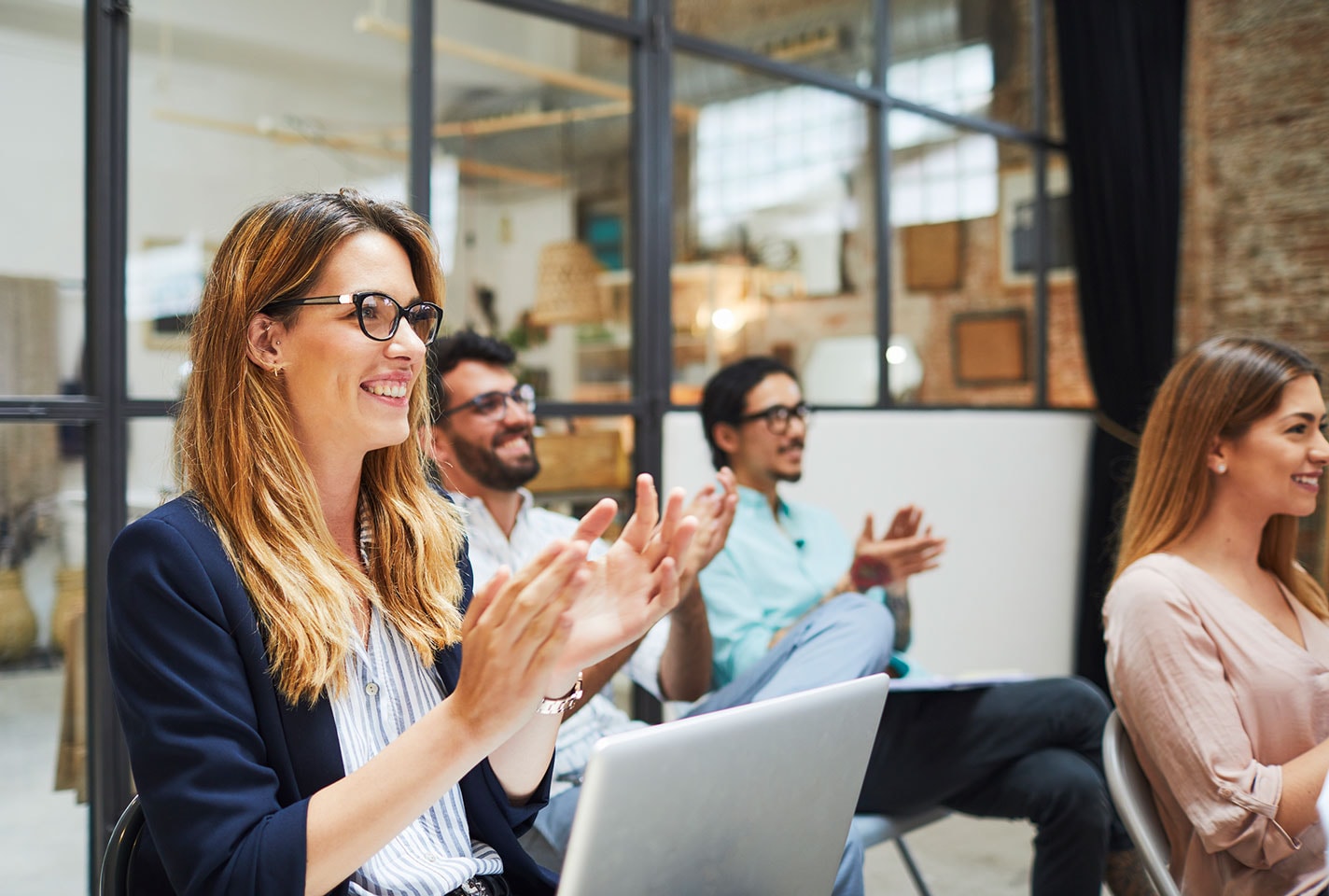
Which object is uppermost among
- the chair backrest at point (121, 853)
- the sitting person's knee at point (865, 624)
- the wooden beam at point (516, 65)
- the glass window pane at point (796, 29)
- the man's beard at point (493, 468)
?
the glass window pane at point (796, 29)

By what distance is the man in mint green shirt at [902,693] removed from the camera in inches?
Answer: 84.4

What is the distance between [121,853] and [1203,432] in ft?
5.69

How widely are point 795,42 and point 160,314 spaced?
7.81 ft

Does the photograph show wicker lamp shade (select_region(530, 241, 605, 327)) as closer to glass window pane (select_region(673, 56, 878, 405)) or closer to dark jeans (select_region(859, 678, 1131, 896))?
glass window pane (select_region(673, 56, 878, 405))

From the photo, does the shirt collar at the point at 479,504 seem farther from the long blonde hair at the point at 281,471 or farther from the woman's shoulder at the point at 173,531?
the woman's shoulder at the point at 173,531

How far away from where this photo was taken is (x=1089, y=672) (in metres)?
4.57

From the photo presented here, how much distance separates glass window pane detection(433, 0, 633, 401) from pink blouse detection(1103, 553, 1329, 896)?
187 centimetres

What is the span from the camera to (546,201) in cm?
333

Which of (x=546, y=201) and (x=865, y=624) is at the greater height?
(x=546, y=201)

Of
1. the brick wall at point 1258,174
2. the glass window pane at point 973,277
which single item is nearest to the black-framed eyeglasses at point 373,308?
the glass window pane at point 973,277

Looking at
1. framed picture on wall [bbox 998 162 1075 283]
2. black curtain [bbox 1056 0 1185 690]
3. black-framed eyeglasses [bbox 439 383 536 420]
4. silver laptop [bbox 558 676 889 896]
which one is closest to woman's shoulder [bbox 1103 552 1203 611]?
silver laptop [bbox 558 676 889 896]

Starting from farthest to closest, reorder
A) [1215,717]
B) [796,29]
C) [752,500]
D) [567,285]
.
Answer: [796,29] → [567,285] → [752,500] → [1215,717]

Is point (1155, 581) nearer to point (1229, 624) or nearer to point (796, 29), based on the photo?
point (1229, 624)

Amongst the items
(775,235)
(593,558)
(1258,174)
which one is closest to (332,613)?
(593,558)
